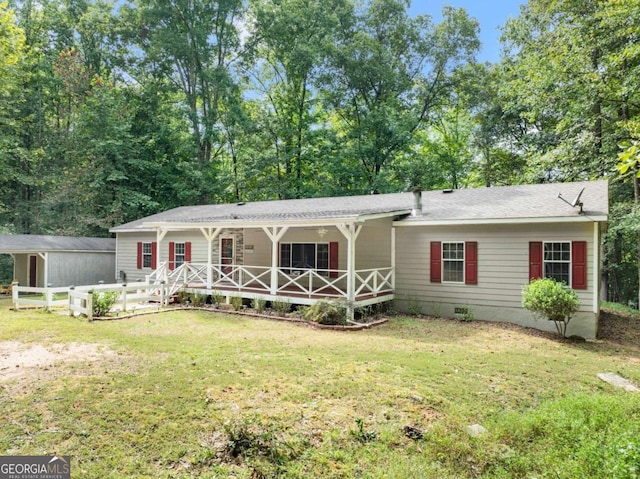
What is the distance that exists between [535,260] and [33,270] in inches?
841

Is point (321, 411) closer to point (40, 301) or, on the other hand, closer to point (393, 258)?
point (393, 258)

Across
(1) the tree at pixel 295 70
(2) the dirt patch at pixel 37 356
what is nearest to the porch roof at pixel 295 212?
(2) the dirt patch at pixel 37 356

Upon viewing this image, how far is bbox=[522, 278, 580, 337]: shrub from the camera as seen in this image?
29.1ft

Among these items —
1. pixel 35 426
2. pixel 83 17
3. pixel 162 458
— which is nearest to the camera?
pixel 162 458

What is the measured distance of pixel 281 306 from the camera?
37.3 feet

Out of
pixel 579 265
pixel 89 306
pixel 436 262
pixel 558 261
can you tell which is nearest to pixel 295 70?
pixel 436 262

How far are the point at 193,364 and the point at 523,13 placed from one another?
72.8 ft

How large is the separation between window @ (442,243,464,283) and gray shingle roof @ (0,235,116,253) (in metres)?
16.5

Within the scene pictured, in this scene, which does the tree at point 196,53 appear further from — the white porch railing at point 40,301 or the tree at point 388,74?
the white porch railing at point 40,301

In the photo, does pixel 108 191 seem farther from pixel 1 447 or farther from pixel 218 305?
pixel 1 447

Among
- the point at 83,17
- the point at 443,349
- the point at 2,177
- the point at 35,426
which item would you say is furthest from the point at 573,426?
the point at 83,17

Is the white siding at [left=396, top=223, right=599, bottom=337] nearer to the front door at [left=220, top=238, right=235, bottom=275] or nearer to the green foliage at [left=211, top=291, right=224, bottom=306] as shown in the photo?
the green foliage at [left=211, top=291, right=224, bottom=306]

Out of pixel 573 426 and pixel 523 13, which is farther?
pixel 523 13

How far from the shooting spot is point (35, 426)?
4.01 m
